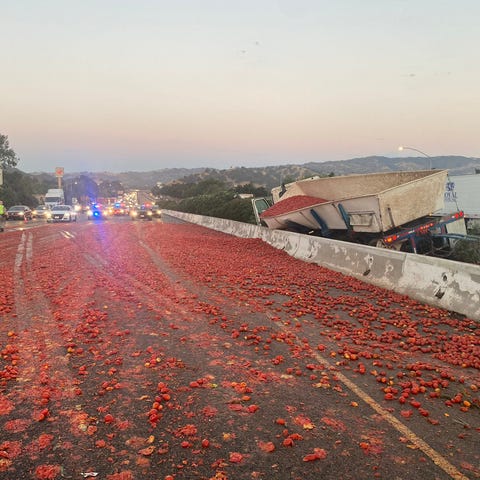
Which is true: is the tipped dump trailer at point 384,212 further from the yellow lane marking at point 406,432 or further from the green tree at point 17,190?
the green tree at point 17,190

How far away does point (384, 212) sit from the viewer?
13.6m

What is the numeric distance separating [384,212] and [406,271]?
4419mm

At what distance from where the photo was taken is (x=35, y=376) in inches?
203

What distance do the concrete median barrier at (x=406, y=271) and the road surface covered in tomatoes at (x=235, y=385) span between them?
40cm

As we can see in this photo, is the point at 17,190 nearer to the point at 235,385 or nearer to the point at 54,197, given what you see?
the point at 54,197

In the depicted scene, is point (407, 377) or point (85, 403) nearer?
point (85, 403)

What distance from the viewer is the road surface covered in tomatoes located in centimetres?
353

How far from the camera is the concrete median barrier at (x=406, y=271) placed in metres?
7.79

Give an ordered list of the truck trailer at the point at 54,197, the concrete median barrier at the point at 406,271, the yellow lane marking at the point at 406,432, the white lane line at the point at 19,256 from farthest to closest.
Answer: the truck trailer at the point at 54,197, the white lane line at the point at 19,256, the concrete median barrier at the point at 406,271, the yellow lane marking at the point at 406,432

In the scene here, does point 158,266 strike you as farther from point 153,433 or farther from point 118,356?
point 153,433

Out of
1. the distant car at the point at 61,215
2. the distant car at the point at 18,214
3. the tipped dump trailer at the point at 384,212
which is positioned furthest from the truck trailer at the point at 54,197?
the tipped dump trailer at the point at 384,212

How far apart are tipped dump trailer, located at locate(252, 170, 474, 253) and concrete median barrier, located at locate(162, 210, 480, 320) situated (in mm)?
1558

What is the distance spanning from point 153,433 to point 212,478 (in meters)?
0.88

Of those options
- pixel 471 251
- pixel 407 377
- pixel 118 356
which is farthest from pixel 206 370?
pixel 471 251
